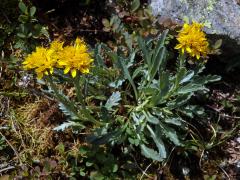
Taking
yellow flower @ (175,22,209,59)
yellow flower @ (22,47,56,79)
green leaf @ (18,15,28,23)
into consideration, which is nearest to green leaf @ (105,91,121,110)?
yellow flower @ (175,22,209,59)

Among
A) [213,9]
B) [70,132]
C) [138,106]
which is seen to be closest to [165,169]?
[138,106]

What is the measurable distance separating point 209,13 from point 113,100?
3.02 ft

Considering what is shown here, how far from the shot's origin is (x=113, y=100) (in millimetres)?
2662

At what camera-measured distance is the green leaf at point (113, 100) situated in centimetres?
265

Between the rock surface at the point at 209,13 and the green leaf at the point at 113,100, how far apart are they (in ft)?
2.30

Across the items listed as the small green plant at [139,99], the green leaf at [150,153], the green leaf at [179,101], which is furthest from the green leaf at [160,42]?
the green leaf at [150,153]

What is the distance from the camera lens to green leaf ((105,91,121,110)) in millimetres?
2646

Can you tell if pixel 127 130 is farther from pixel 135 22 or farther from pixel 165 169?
pixel 135 22

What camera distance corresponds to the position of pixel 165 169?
2811mm

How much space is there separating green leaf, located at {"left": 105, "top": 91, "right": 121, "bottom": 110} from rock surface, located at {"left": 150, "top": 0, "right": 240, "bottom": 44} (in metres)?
0.70

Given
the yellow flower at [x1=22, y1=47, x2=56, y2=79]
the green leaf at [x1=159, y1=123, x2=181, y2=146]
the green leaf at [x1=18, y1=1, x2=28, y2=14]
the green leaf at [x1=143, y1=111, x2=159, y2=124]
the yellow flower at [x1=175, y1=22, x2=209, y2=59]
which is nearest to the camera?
the yellow flower at [x1=22, y1=47, x2=56, y2=79]

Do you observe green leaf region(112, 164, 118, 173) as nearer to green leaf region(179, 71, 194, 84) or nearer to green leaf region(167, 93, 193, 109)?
green leaf region(167, 93, 193, 109)

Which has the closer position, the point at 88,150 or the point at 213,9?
the point at 88,150

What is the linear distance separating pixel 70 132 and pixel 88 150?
0.66 feet
